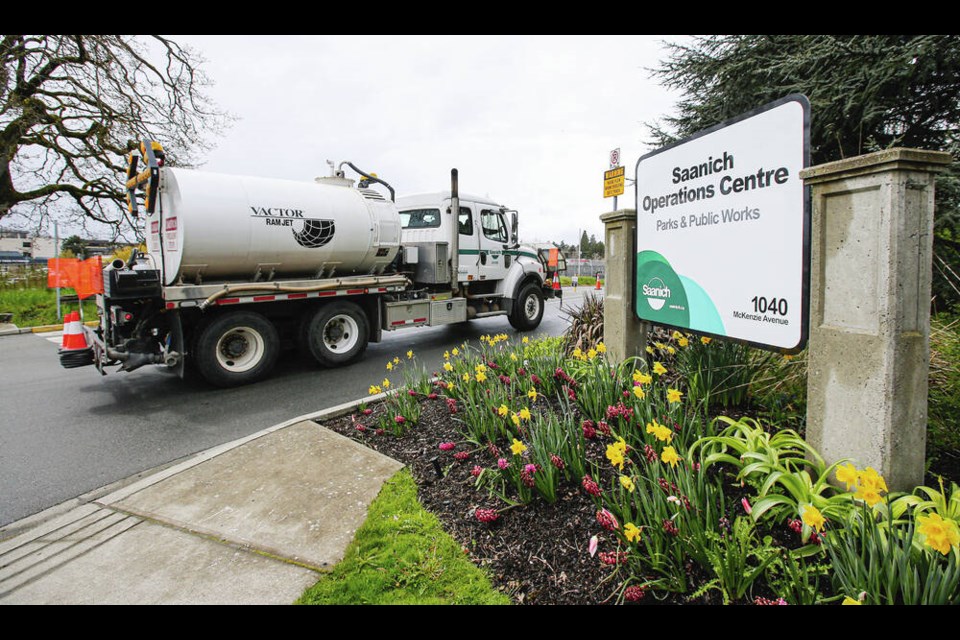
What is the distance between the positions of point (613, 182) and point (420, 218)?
404 centimetres

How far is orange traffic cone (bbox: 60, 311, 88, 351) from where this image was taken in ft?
20.5

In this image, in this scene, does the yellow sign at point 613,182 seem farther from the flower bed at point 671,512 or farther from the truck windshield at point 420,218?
the flower bed at point 671,512

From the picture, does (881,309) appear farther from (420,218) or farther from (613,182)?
(420,218)

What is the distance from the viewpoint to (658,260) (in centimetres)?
368

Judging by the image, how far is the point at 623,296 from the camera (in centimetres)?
402

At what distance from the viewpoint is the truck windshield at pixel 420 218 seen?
963cm

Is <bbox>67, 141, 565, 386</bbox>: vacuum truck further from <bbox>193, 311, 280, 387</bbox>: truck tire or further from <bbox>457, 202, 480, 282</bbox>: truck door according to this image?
<bbox>457, 202, 480, 282</bbox>: truck door

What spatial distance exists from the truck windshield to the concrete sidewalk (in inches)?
255

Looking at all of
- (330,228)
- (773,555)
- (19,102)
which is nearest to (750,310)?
(773,555)

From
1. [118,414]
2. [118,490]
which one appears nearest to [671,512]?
[118,490]

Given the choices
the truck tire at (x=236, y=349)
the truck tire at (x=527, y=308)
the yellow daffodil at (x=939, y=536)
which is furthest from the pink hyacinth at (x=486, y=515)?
the truck tire at (x=527, y=308)

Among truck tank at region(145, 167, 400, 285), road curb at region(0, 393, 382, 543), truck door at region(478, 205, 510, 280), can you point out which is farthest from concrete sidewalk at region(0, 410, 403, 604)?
truck door at region(478, 205, 510, 280)
